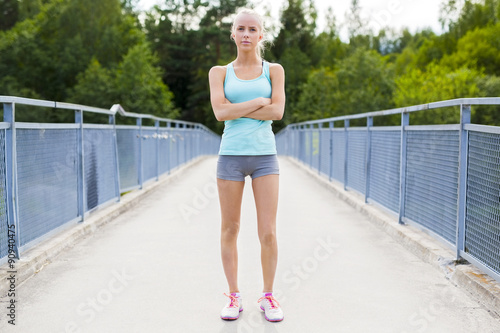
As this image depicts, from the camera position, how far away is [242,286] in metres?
4.23

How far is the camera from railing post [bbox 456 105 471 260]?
4.46 m

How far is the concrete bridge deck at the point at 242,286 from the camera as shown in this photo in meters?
3.45

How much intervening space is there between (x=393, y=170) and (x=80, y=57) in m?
45.9

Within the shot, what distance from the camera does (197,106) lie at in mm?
67250

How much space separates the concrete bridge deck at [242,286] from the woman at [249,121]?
35 cm

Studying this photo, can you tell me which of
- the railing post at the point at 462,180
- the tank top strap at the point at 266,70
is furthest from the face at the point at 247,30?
the railing post at the point at 462,180

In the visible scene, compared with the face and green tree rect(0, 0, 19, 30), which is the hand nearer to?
the face

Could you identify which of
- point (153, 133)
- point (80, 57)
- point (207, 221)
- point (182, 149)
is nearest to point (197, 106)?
point (80, 57)

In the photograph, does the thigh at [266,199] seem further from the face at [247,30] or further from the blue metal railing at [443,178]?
the blue metal railing at [443,178]

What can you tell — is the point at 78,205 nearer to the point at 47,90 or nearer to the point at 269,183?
the point at 269,183

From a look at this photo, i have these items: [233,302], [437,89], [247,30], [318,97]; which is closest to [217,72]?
[247,30]

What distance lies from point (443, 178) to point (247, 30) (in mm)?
2528

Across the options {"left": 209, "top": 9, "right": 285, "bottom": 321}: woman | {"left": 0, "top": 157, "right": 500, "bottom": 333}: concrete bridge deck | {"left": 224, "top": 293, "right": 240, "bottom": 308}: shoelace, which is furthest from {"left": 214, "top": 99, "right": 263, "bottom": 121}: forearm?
{"left": 0, "top": 157, "right": 500, "bottom": 333}: concrete bridge deck

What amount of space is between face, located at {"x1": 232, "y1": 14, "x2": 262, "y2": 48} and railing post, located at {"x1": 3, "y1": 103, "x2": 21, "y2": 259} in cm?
207
